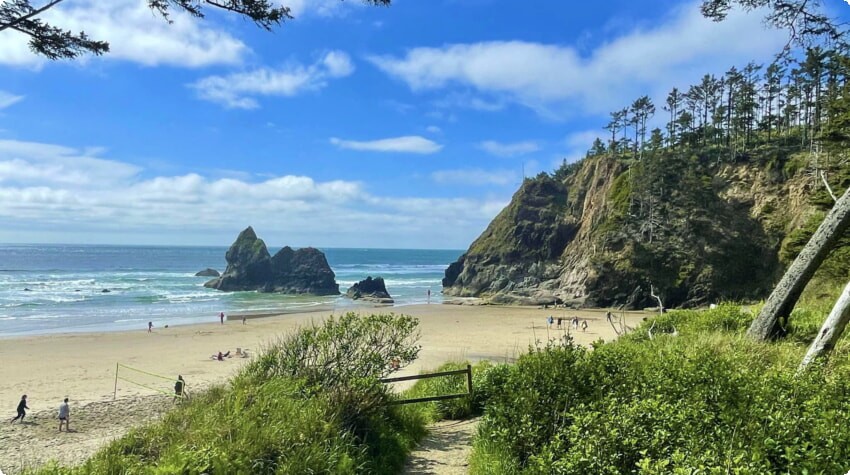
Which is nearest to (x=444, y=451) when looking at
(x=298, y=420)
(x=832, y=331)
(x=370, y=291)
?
(x=298, y=420)

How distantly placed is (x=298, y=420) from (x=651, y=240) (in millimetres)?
50356

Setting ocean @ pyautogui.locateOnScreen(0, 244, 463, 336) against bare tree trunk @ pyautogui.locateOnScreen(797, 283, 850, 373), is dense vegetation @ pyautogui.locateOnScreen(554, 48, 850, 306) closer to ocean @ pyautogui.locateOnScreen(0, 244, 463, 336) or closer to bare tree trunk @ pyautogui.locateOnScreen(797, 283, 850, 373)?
ocean @ pyautogui.locateOnScreen(0, 244, 463, 336)

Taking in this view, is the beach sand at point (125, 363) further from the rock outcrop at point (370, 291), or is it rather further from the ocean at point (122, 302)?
the rock outcrop at point (370, 291)

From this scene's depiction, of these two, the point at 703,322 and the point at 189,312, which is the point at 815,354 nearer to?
the point at 703,322

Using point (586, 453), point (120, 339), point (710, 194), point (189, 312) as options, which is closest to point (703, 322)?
point (586, 453)

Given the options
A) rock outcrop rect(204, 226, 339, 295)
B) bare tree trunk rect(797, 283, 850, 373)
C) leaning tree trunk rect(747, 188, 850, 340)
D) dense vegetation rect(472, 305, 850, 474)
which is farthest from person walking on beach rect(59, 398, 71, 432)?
rock outcrop rect(204, 226, 339, 295)

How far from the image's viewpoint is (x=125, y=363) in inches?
906

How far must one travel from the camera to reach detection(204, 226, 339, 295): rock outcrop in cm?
6819

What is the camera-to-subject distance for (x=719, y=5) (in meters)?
8.50

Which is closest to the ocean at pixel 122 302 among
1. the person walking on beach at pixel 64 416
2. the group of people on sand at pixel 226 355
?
the group of people on sand at pixel 226 355

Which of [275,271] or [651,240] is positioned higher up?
[651,240]

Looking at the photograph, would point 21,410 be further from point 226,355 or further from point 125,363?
point 226,355

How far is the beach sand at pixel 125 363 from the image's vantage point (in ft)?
43.2

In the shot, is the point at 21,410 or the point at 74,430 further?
the point at 21,410
